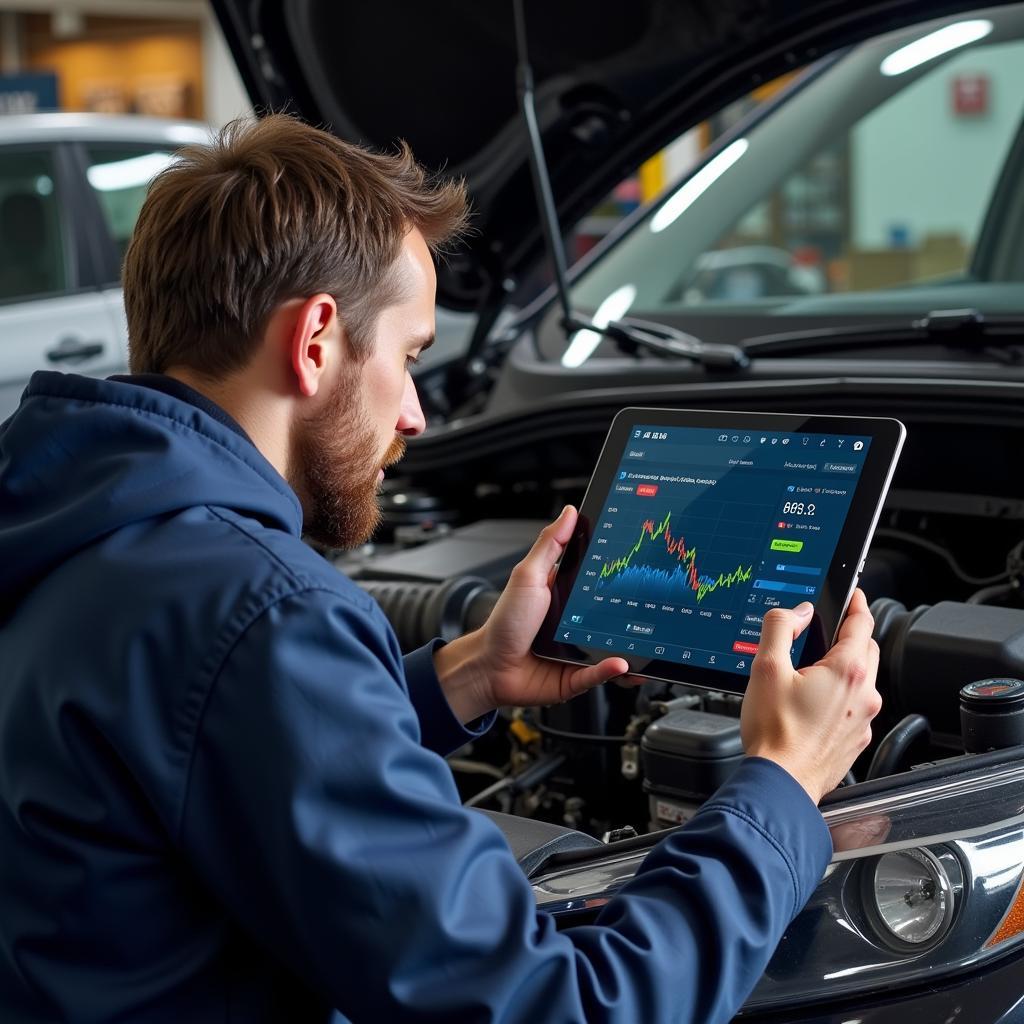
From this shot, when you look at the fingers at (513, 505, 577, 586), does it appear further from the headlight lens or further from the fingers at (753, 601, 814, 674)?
the headlight lens

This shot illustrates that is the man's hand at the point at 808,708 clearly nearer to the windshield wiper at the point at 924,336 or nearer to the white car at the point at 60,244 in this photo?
the windshield wiper at the point at 924,336

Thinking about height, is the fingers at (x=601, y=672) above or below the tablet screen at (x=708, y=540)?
below

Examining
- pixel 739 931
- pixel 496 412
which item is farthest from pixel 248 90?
pixel 739 931

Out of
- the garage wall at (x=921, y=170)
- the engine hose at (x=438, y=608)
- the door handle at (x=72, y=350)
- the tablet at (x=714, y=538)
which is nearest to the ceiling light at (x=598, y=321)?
the engine hose at (x=438, y=608)

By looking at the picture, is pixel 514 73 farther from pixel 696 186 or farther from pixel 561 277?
pixel 696 186

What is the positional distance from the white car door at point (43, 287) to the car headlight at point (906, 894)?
3878mm

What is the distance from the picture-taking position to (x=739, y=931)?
3.64 ft

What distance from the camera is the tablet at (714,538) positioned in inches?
58.1

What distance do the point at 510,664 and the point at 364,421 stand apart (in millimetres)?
435

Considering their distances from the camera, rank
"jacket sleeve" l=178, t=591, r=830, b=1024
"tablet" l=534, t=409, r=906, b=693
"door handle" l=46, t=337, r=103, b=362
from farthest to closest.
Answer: "door handle" l=46, t=337, r=103, b=362, "tablet" l=534, t=409, r=906, b=693, "jacket sleeve" l=178, t=591, r=830, b=1024

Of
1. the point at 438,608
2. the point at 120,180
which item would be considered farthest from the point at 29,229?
the point at 438,608

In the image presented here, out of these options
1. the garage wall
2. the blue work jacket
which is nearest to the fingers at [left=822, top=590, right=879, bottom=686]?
the blue work jacket

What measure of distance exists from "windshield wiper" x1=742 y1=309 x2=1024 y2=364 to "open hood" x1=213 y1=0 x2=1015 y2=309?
19.7 inches

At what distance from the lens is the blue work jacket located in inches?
39.3
